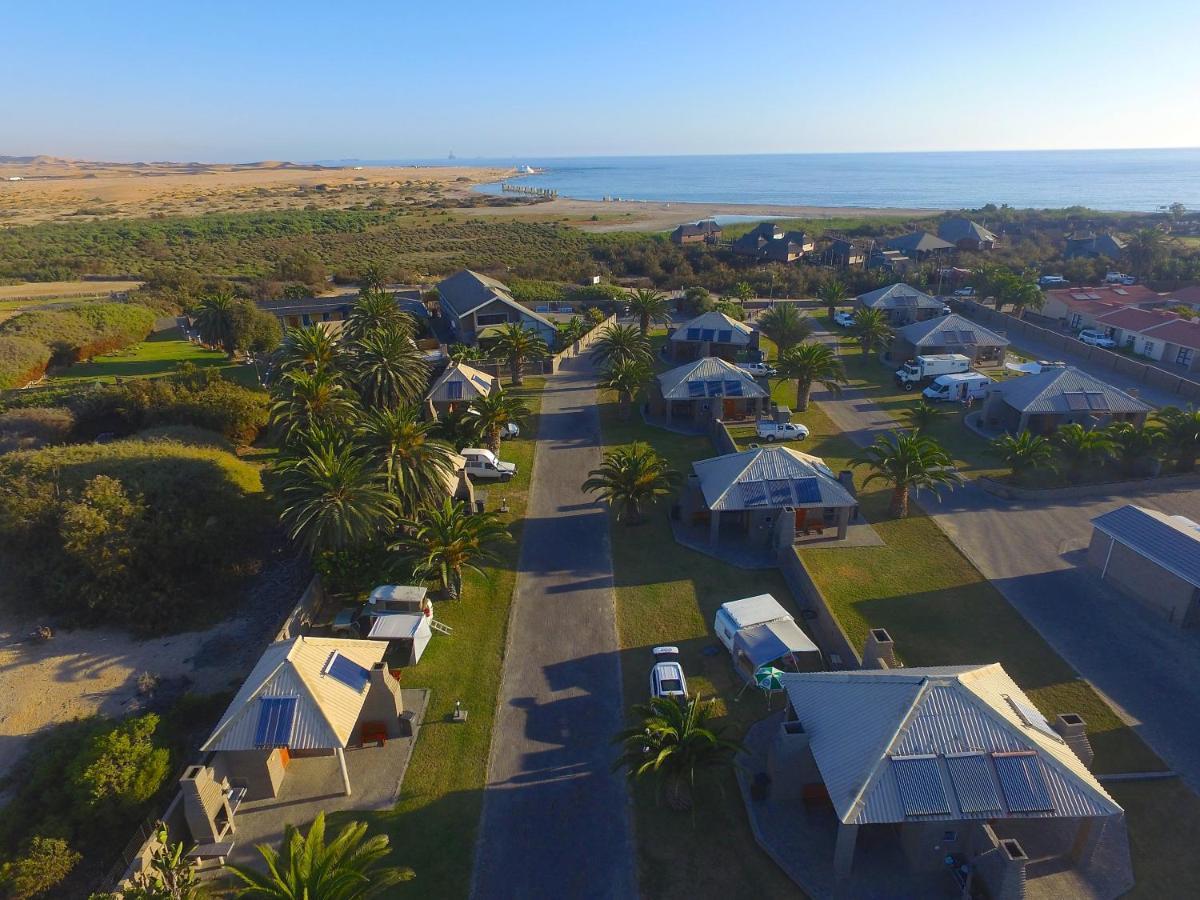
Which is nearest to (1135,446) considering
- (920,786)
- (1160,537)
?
(1160,537)

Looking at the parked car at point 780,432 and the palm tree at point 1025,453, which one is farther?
the parked car at point 780,432

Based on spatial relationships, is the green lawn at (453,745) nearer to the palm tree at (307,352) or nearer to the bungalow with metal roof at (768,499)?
the bungalow with metal roof at (768,499)

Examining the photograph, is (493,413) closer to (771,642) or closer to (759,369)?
(771,642)

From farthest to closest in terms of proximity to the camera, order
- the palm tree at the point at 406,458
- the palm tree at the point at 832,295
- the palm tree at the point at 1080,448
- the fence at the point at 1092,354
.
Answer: the palm tree at the point at 832,295 → the fence at the point at 1092,354 → the palm tree at the point at 1080,448 → the palm tree at the point at 406,458

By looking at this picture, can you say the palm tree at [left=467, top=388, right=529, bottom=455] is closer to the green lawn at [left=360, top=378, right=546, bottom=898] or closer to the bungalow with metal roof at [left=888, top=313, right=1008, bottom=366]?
the green lawn at [left=360, top=378, right=546, bottom=898]

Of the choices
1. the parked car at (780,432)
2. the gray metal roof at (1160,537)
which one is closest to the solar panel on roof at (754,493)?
the parked car at (780,432)

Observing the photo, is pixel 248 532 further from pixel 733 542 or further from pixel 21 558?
pixel 733 542

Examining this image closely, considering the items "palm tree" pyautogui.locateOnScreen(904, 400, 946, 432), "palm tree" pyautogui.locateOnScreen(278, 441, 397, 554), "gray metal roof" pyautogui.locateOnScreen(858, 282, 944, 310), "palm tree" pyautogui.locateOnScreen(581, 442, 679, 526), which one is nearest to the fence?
"gray metal roof" pyautogui.locateOnScreen(858, 282, 944, 310)

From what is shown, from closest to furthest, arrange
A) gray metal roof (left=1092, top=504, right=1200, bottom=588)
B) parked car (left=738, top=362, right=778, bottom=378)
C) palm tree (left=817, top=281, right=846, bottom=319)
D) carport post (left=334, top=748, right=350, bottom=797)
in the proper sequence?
carport post (left=334, top=748, right=350, bottom=797), gray metal roof (left=1092, top=504, right=1200, bottom=588), parked car (left=738, top=362, right=778, bottom=378), palm tree (left=817, top=281, right=846, bottom=319)
